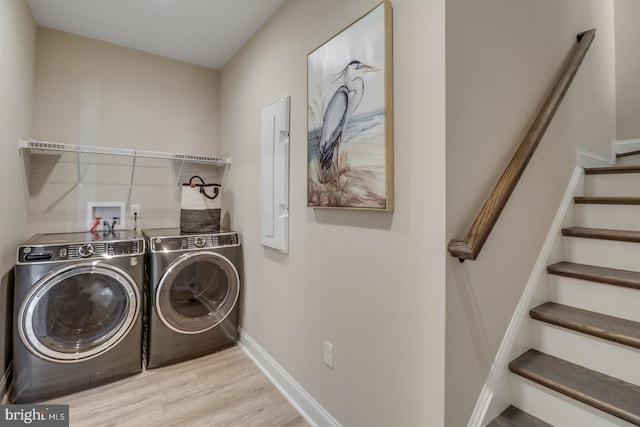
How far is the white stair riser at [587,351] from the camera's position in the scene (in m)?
1.17

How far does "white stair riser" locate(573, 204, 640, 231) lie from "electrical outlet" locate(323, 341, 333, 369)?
1.70 metres

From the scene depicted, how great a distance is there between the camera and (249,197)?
7.96 ft

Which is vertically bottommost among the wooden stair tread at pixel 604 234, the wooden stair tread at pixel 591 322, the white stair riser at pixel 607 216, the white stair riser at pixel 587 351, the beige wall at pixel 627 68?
the white stair riser at pixel 587 351

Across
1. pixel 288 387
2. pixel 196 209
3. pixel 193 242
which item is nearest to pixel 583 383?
pixel 288 387

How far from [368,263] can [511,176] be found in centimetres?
67

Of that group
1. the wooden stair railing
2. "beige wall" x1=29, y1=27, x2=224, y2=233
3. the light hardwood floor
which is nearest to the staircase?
the wooden stair railing

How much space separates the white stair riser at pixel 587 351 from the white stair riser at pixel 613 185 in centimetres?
112

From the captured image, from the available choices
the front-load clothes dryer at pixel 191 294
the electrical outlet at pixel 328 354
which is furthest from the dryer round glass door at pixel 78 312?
the electrical outlet at pixel 328 354

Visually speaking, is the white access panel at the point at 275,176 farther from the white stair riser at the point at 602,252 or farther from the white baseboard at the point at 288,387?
the white stair riser at the point at 602,252

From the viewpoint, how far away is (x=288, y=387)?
72.7 inches

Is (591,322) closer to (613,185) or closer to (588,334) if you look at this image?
(588,334)

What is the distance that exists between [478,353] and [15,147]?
2.82 meters

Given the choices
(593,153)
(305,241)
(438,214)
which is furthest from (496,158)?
(593,153)

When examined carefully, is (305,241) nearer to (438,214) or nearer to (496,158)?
(438,214)
